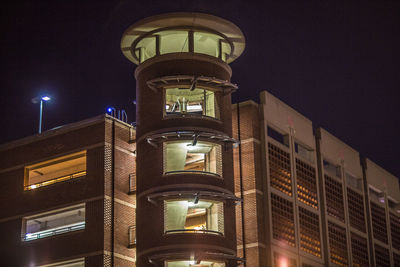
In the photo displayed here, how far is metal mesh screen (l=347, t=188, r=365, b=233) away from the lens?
71.8m

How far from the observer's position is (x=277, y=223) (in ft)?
199

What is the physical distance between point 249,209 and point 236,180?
7.94 feet

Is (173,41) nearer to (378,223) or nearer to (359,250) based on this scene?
(359,250)

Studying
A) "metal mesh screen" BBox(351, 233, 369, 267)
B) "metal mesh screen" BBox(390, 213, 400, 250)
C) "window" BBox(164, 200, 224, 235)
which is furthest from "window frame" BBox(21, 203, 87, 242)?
"metal mesh screen" BBox(390, 213, 400, 250)

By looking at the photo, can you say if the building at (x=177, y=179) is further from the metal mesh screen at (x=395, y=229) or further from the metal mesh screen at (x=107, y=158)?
the metal mesh screen at (x=395, y=229)

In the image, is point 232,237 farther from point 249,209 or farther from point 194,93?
point 194,93

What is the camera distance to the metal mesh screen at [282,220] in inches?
2387

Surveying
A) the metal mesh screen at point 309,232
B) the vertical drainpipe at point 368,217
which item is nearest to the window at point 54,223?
the metal mesh screen at point 309,232

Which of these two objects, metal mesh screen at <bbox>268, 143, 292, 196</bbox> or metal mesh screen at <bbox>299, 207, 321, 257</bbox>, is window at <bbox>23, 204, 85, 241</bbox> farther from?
metal mesh screen at <bbox>299, 207, 321, 257</bbox>

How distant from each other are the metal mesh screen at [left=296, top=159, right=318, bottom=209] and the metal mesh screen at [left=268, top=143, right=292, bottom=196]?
150 centimetres

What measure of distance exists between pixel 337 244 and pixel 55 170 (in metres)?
22.0

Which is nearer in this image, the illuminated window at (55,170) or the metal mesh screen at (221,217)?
the metal mesh screen at (221,217)

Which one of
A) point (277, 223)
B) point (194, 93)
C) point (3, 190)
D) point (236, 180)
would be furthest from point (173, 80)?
point (3, 190)

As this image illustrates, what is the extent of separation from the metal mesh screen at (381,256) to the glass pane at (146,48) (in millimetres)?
26583
